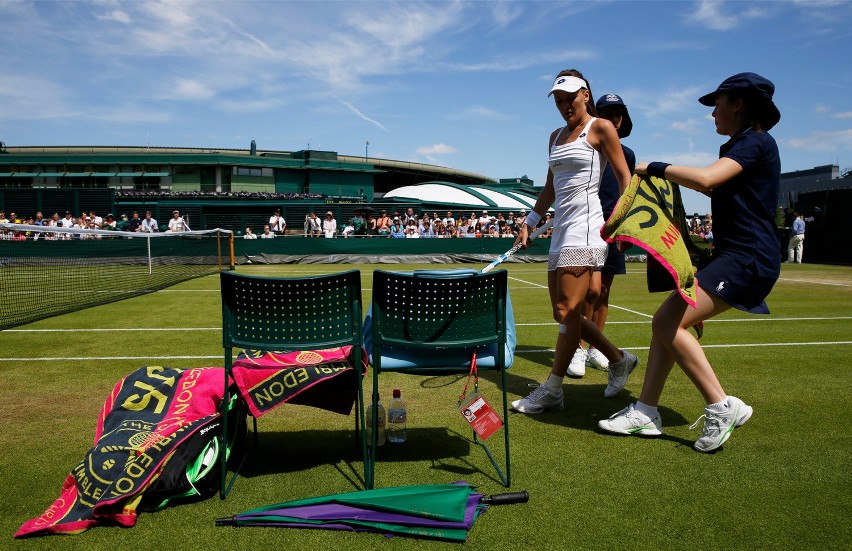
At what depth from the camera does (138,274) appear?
61.3 ft

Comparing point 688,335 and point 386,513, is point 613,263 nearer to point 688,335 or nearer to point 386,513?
point 688,335

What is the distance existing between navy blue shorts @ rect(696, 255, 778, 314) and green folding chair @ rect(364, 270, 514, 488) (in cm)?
139

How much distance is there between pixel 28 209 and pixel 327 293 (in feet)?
108

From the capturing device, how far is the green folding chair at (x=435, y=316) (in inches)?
134

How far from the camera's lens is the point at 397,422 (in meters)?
4.38

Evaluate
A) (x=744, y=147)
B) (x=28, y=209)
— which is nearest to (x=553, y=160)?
(x=744, y=147)

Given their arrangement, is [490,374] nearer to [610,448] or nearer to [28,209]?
[610,448]

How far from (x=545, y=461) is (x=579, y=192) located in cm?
199

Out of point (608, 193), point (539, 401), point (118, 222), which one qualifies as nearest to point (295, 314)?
point (539, 401)

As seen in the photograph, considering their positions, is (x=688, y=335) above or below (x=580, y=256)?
below

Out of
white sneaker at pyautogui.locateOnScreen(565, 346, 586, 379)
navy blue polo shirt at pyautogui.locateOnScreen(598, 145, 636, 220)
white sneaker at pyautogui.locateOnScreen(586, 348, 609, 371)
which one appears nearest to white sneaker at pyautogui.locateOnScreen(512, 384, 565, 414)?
white sneaker at pyautogui.locateOnScreen(565, 346, 586, 379)

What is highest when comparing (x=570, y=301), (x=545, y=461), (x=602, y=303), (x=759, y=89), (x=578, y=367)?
(x=759, y=89)

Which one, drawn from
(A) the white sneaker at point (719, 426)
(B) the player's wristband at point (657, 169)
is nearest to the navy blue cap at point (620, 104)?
(B) the player's wristband at point (657, 169)

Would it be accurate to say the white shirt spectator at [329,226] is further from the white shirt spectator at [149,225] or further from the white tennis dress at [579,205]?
the white tennis dress at [579,205]
